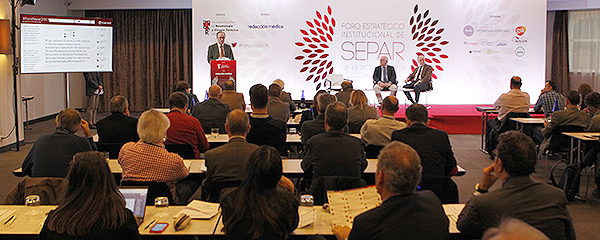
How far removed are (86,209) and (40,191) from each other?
1.17 metres

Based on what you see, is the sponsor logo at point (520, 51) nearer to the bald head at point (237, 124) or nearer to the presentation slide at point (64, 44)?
the presentation slide at point (64, 44)

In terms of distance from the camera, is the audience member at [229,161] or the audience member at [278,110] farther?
the audience member at [278,110]

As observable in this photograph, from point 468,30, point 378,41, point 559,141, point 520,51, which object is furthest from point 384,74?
point 559,141

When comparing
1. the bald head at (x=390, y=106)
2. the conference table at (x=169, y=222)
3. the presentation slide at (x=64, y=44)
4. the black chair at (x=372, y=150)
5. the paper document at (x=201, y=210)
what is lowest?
the conference table at (x=169, y=222)

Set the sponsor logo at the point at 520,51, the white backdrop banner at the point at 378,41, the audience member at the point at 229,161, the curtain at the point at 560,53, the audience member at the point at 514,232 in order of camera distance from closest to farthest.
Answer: the audience member at the point at 514,232, the audience member at the point at 229,161, the white backdrop banner at the point at 378,41, the sponsor logo at the point at 520,51, the curtain at the point at 560,53

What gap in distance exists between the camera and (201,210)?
9.60ft

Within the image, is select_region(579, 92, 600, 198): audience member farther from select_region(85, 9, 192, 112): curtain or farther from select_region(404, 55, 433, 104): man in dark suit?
select_region(85, 9, 192, 112): curtain

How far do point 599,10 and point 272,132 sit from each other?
41.2 ft

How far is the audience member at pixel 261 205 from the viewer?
224 cm

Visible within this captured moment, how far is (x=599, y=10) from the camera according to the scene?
14.0 meters

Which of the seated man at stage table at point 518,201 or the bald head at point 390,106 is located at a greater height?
the bald head at point 390,106

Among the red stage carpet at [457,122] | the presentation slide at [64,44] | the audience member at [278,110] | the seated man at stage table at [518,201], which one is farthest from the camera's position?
the red stage carpet at [457,122]

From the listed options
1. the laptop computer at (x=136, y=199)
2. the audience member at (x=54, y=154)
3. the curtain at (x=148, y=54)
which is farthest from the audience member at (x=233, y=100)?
the curtain at (x=148, y=54)

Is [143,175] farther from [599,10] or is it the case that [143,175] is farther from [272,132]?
[599,10]
